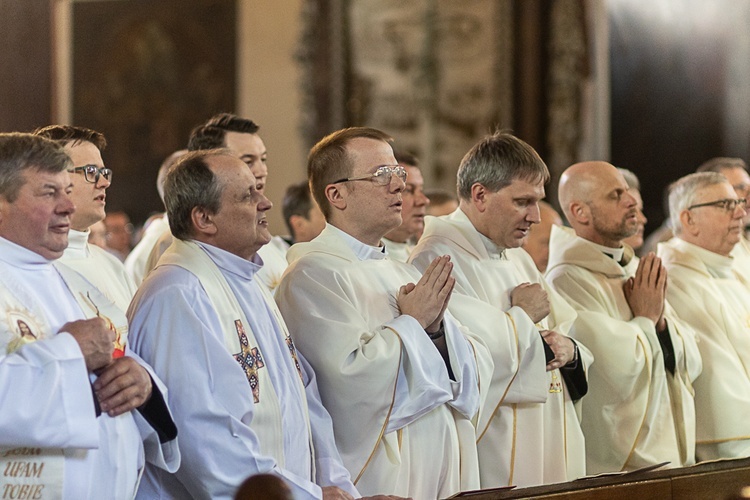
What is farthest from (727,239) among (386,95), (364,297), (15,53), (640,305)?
(386,95)

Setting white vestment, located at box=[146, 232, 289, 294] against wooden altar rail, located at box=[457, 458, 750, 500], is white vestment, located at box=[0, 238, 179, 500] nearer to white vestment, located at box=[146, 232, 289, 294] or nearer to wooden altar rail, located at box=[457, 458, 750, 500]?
wooden altar rail, located at box=[457, 458, 750, 500]

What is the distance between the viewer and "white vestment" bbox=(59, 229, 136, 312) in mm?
4668

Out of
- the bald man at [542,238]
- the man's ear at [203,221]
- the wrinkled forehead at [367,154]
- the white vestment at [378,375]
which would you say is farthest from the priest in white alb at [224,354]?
the bald man at [542,238]

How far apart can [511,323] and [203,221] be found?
148 centimetres

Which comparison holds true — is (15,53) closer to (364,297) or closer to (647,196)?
(364,297)

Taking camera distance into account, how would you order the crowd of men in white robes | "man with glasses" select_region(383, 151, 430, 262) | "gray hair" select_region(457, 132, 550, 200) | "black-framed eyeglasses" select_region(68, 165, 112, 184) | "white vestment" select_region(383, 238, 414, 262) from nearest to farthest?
the crowd of men in white robes < "black-framed eyeglasses" select_region(68, 165, 112, 184) < "gray hair" select_region(457, 132, 550, 200) < "man with glasses" select_region(383, 151, 430, 262) < "white vestment" select_region(383, 238, 414, 262)

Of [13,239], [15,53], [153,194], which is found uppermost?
[15,53]

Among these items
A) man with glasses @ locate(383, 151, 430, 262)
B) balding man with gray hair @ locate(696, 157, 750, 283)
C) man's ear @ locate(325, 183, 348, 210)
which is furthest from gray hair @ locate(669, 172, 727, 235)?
man's ear @ locate(325, 183, 348, 210)

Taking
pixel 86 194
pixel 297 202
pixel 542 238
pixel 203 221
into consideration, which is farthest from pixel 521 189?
pixel 542 238

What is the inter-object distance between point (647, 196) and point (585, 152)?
33.2 inches

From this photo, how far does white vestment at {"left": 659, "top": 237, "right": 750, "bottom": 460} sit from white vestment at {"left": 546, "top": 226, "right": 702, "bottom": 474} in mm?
237

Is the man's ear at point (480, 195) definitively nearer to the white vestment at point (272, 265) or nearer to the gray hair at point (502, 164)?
the gray hair at point (502, 164)

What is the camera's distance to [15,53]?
8.22 m

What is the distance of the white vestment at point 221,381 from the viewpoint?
3.48 meters
